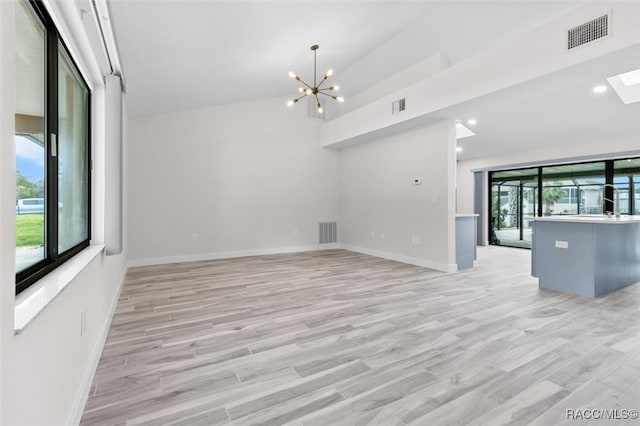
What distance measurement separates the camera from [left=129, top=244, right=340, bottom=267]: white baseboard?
5914mm

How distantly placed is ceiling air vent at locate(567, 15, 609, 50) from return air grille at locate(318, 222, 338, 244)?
5.57m

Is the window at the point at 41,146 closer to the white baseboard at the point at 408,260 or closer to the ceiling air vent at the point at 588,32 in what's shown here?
the ceiling air vent at the point at 588,32

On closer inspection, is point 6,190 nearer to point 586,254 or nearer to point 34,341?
point 34,341

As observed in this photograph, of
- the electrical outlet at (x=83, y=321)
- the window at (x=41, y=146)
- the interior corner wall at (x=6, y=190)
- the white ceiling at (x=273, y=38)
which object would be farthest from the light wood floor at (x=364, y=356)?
the white ceiling at (x=273, y=38)

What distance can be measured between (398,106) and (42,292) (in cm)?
526

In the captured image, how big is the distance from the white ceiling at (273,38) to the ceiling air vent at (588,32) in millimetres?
432

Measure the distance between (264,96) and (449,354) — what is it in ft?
19.9

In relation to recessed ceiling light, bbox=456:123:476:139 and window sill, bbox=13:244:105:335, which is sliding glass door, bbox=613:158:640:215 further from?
window sill, bbox=13:244:105:335

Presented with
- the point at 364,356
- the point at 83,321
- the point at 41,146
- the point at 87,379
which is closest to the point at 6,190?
the point at 41,146

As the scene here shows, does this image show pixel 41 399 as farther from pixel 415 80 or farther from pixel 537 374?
pixel 415 80

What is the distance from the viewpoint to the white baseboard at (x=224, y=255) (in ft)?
19.4

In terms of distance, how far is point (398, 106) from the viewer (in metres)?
5.42

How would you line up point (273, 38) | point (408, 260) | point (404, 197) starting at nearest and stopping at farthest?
point (273, 38) < point (408, 260) < point (404, 197)

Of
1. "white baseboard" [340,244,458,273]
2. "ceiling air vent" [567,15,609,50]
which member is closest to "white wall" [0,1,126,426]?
"ceiling air vent" [567,15,609,50]
